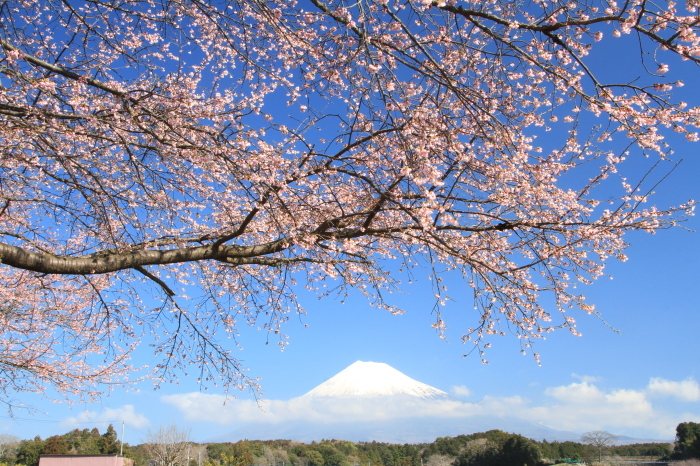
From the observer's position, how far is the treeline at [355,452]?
32719mm

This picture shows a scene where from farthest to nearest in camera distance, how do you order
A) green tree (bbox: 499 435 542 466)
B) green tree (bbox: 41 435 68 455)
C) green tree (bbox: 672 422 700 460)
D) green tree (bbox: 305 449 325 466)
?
green tree (bbox: 305 449 325 466) → green tree (bbox: 41 435 68 455) → green tree (bbox: 499 435 542 466) → green tree (bbox: 672 422 700 460)

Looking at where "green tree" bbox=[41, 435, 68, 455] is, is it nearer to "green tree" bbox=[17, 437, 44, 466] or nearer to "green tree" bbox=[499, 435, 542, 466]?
"green tree" bbox=[17, 437, 44, 466]

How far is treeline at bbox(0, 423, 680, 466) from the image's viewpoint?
32719 millimetres

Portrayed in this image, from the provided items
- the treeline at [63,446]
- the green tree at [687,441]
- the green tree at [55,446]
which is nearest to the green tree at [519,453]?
the green tree at [687,441]

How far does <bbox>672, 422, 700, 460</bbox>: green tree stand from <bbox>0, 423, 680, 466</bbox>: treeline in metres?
0.12

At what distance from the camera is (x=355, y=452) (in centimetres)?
5672

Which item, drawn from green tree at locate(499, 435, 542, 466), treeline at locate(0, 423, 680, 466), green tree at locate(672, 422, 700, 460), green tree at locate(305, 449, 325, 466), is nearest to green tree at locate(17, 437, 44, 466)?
treeline at locate(0, 423, 680, 466)

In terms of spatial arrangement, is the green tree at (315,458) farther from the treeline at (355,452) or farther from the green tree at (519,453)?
the green tree at (519,453)

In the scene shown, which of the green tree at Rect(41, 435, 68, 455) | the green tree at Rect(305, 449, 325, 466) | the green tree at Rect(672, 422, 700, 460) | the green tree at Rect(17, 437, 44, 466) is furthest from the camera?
the green tree at Rect(305, 449, 325, 466)

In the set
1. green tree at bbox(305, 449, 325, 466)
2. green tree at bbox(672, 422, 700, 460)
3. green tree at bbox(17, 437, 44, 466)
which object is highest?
green tree at bbox(672, 422, 700, 460)

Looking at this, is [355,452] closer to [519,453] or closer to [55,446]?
[519,453]

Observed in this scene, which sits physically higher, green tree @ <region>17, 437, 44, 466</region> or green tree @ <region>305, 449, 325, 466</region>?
green tree @ <region>17, 437, 44, 466</region>

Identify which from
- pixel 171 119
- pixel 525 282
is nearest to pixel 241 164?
pixel 171 119

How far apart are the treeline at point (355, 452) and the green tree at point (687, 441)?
0.12 meters
